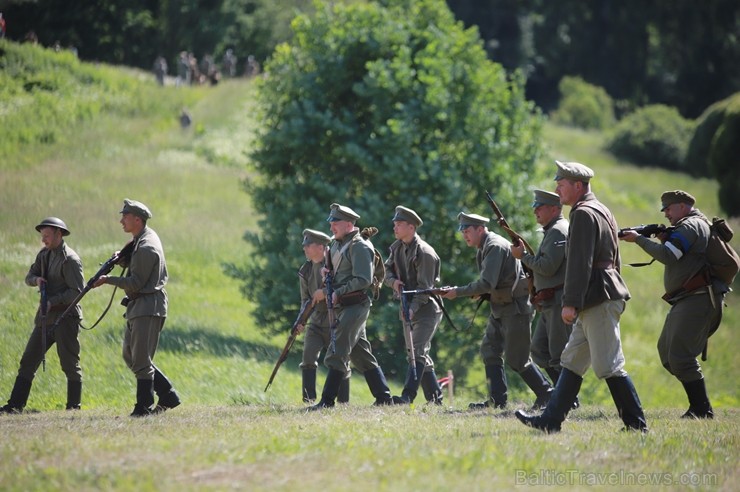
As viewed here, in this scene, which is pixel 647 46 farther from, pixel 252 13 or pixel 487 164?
pixel 487 164

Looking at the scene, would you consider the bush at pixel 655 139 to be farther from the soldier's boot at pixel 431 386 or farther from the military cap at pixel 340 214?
the military cap at pixel 340 214

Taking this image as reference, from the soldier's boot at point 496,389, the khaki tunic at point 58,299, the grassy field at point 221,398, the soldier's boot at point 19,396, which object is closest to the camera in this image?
the grassy field at point 221,398

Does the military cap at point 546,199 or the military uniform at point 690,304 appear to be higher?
Answer: the military cap at point 546,199

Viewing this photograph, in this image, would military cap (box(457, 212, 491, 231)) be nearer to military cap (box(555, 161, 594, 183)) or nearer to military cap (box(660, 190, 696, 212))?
military cap (box(660, 190, 696, 212))

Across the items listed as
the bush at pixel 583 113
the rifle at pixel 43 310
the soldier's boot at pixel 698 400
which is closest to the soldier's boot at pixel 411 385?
the soldier's boot at pixel 698 400

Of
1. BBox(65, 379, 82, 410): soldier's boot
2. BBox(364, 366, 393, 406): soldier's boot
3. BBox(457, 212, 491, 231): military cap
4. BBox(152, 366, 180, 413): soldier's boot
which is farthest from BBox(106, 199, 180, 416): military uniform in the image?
BBox(457, 212, 491, 231): military cap

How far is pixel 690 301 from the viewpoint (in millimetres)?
12555

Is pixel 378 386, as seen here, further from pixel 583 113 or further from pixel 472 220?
pixel 583 113

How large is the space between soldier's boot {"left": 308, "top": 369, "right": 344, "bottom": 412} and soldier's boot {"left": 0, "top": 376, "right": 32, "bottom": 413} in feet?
12.0

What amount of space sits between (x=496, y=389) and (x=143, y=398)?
4.12 meters

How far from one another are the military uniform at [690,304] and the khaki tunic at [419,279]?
10.0 feet

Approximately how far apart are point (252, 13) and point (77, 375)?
52810mm

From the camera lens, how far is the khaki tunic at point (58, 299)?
14164mm

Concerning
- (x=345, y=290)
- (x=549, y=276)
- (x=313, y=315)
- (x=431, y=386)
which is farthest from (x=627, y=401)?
(x=313, y=315)
